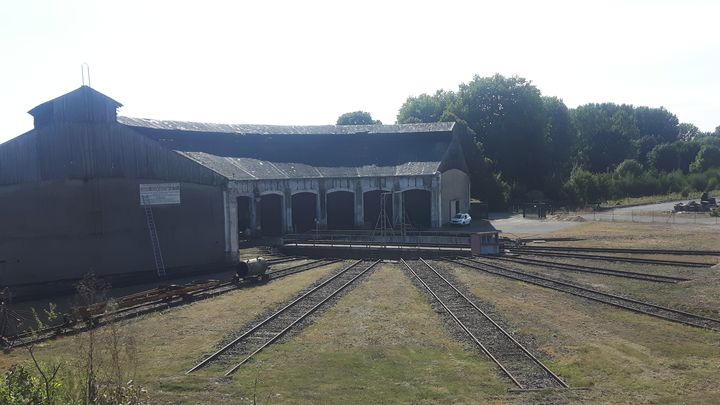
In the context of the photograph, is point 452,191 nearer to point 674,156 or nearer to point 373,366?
point 373,366

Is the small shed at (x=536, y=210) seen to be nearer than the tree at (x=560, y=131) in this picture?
Yes

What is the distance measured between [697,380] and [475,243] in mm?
20933

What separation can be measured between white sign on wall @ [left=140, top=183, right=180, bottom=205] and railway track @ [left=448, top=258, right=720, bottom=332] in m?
15.2

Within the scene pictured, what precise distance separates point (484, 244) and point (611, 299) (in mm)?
12975

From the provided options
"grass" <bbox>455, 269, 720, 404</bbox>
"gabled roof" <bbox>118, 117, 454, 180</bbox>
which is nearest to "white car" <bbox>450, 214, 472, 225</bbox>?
"gabled roof" <bbox>118, 117, 454, 180</bbox>

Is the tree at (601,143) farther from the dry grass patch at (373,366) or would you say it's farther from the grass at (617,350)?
the dry grass patch at (373,366)

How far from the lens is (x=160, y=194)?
95.6 ft

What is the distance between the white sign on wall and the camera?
2877 cm

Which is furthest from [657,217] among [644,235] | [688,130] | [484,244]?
[688,130]

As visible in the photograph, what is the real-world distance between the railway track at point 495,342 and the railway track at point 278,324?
4099 mm

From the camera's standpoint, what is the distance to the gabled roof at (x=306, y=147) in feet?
150

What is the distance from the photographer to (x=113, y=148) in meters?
27.9

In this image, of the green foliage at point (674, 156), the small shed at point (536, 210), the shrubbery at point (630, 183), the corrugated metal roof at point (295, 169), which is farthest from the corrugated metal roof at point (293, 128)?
the green foliage at point (674, 156)

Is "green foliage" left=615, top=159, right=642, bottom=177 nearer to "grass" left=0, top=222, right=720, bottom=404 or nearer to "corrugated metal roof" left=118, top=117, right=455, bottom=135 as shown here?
"corrugated metal roof" left=118, top=117, right=455, bottom=135
